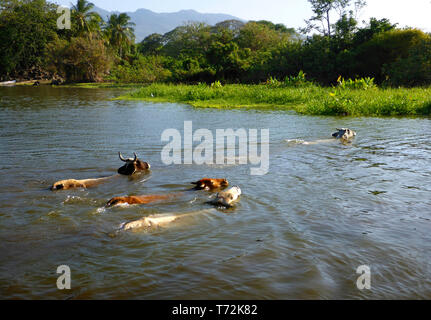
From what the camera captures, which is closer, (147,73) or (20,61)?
(147,73)

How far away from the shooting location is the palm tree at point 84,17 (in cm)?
4931

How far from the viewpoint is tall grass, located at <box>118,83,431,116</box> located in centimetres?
1594

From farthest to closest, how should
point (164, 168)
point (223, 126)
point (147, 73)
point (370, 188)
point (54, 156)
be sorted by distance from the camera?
point (147, 73) < point (223, 126) < point (54, 156) < point (164, 168) < point (370, 188)

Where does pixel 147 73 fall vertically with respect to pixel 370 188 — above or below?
above

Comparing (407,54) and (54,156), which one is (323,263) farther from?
(407,54)

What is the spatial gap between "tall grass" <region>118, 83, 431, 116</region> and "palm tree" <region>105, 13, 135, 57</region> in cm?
3204

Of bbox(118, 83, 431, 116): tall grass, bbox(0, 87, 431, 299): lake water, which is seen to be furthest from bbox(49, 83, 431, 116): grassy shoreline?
bbox(0, 87, 431, 299): lake water

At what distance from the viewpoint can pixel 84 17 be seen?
1992 inches

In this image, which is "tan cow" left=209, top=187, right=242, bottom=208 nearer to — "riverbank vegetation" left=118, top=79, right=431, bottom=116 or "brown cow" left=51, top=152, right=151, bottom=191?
"brown cow" left=51, top=152, right=151, bottom=191
